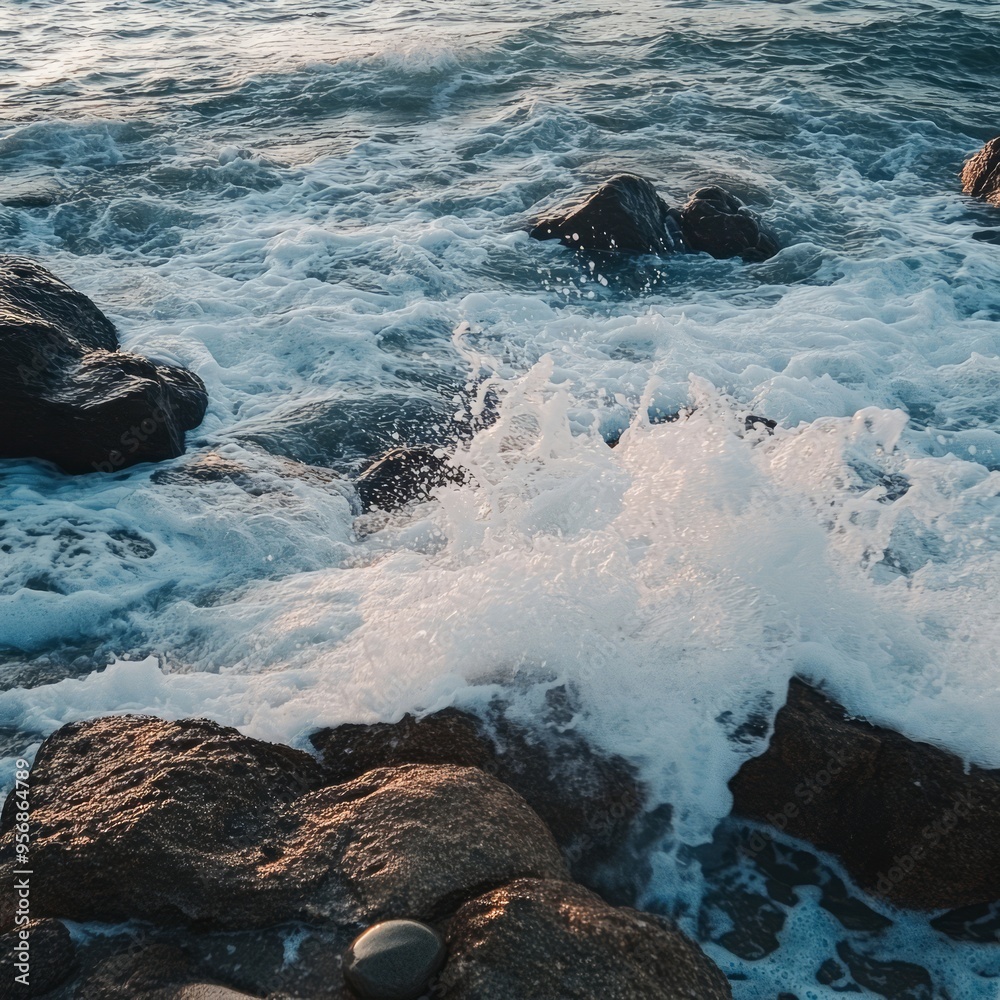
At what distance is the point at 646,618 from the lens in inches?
154

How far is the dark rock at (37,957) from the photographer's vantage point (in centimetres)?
234

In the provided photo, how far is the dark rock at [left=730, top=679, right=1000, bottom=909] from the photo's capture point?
3049 millimetres

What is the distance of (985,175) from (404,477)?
8.33 m

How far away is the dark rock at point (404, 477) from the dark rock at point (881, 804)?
100 inches

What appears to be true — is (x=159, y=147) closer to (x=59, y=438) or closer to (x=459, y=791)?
(x=59, y=438)

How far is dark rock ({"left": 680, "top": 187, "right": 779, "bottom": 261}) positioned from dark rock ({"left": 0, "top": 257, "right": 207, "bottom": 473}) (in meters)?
5.41

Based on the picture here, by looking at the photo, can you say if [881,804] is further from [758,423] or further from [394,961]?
[758,423]

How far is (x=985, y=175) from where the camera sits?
32.5 feet

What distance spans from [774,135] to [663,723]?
1034 cm

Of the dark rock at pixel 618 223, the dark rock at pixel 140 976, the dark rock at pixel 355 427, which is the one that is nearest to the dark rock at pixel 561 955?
the dark rock at pixel 140 976

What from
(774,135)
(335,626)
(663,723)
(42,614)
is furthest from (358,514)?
(774,135)

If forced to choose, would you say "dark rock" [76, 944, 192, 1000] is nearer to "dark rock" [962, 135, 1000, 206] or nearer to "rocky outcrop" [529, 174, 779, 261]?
"rocky outcrop" [529, 174, 779, 261]

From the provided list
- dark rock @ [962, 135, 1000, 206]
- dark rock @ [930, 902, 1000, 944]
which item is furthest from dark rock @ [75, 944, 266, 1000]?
dark rock @ [962, 135, 1000, 206]

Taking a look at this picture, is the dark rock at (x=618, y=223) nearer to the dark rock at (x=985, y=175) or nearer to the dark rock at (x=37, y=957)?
the dark rock at (x=985, y=175)
